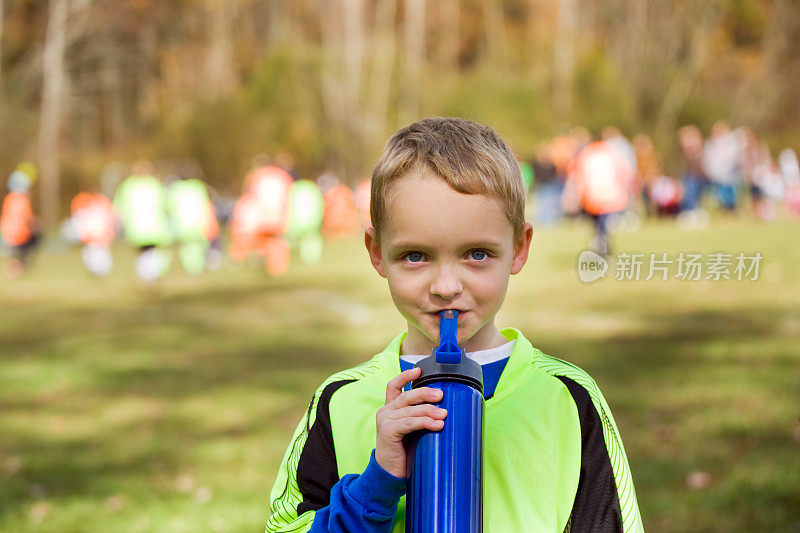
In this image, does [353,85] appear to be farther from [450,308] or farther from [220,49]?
[450,308]

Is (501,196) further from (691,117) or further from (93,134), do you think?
(93,134)

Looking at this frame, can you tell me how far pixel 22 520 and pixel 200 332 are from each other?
5261 millimetres

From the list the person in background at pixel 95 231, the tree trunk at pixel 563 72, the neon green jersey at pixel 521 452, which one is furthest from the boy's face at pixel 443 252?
the tree trunk at pixel 563 72

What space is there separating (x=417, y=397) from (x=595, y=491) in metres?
0.43

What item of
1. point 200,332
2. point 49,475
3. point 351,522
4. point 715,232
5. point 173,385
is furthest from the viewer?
point 715,232


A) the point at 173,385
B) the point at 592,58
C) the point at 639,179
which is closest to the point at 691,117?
the point at 592,58

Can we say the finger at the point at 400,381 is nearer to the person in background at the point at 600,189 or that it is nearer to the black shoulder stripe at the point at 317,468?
the black shoulder stripe at the point at 317,468

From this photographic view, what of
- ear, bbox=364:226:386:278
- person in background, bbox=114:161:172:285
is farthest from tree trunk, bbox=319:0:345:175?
ear, bbox=364:226:386:278

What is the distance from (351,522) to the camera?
158 cm

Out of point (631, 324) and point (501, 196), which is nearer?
point (501, 196)

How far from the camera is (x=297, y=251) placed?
799 inches

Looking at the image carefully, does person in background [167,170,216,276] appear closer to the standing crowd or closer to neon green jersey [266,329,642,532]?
the standing crowd

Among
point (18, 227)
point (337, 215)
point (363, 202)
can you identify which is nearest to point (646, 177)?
point (363, 202)

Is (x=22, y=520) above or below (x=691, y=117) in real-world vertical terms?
below
